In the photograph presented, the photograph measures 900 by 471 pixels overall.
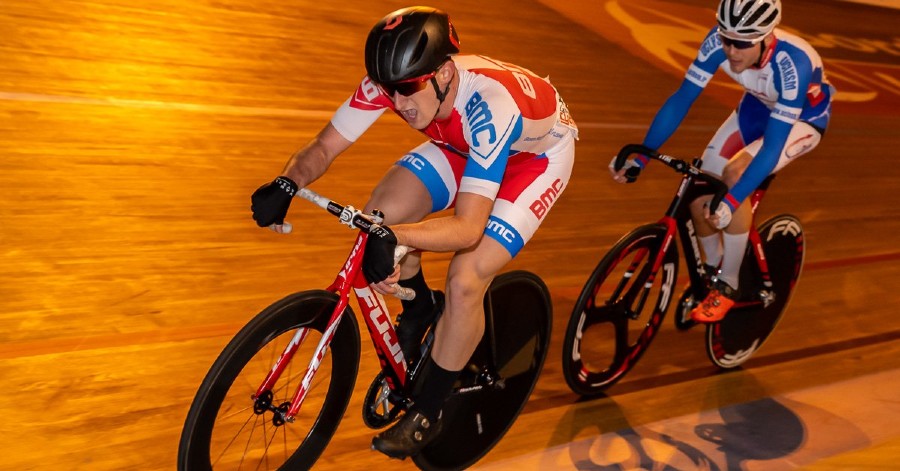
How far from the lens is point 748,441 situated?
368cm

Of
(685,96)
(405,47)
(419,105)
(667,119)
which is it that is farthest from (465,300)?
(685,96)

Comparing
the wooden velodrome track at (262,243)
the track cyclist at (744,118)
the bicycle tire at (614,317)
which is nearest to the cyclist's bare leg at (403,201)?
the wooden velodrome track at (262,243)

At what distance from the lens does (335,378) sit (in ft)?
9.11

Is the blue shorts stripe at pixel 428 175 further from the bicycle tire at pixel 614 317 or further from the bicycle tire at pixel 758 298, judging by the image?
the bicycle tire at pixel 758 298

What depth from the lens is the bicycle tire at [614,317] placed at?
356 centimetres

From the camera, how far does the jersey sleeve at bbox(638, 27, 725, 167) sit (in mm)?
3650

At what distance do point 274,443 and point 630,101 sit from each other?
548 centimetres

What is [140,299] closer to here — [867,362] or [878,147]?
[867,362]

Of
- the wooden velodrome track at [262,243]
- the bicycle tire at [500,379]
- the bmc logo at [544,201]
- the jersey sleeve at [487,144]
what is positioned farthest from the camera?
the wooden velodrome track at [262,243]

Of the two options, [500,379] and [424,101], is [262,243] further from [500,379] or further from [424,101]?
[424,101]

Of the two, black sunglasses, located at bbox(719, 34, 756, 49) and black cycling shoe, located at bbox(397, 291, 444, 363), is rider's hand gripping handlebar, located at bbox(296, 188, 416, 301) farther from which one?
black sunglasses, located at bbox(719, 34, 756, 49)

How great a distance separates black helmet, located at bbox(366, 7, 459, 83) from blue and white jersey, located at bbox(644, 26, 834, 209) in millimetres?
1408

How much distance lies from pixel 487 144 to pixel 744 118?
190cm

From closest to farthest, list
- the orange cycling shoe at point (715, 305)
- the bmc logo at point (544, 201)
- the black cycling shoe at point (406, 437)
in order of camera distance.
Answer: the black cycling shoe at point (406, 437)
the bmc logo at point (544, 201)
the orange cycling shoe at point (715, 305)
